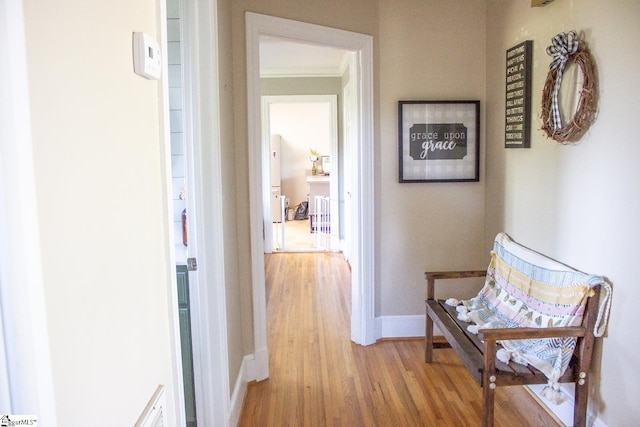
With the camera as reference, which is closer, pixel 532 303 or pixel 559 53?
pixel 559 53

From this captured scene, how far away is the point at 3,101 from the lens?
0.66 meters

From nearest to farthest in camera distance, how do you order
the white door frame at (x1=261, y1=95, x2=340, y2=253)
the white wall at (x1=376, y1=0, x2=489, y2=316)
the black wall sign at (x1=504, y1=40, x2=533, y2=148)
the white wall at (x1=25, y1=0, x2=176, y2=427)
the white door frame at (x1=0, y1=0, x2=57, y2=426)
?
the white door frame at (x1=0, y1=0, x2=57, y2=426) → the white wall at (x1=25, y1=0, x2=176, y2=427) → the black wall sign at (x1=504, y1=40, x2=533, y2=148) → the white wall at (x1=376, y1=0, x2=489, y2=316) → the white door frame at (x1=261, y1=95, x2=340, y2=253)

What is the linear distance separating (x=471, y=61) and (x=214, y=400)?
272 cm

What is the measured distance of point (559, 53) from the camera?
2.36 metres

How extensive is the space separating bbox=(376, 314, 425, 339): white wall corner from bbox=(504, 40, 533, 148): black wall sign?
141cm

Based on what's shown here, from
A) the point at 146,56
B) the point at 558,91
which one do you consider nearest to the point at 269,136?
the point at 558,91

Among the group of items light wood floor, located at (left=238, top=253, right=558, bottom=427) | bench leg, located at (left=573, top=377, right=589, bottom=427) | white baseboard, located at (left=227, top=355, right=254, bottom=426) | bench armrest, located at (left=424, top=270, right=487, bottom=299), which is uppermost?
bench armrest, located at (left=424, top=270, right=487, bottom=299)

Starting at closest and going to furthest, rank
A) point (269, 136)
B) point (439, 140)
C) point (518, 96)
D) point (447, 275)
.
Answer: point (518, 96) → point (447, 275) → point (439, 140) → point (269, 136)

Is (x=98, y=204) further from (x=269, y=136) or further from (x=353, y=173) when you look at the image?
(x=269, y=136)

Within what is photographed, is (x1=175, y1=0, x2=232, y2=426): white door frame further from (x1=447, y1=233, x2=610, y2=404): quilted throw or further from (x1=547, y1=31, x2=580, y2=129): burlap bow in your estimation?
(x1=547, y1=31, x2=580, y2=129): burlap bow

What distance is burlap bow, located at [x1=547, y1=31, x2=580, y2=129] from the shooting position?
2289 mm

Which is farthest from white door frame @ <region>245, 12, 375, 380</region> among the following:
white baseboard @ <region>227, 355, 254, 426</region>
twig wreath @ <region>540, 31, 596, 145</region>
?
twig wreath @ <region>540, 31, 596, 145</region>

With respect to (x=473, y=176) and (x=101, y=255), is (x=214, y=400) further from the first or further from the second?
(x=473, y=176)

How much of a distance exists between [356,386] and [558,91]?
1.97 m
